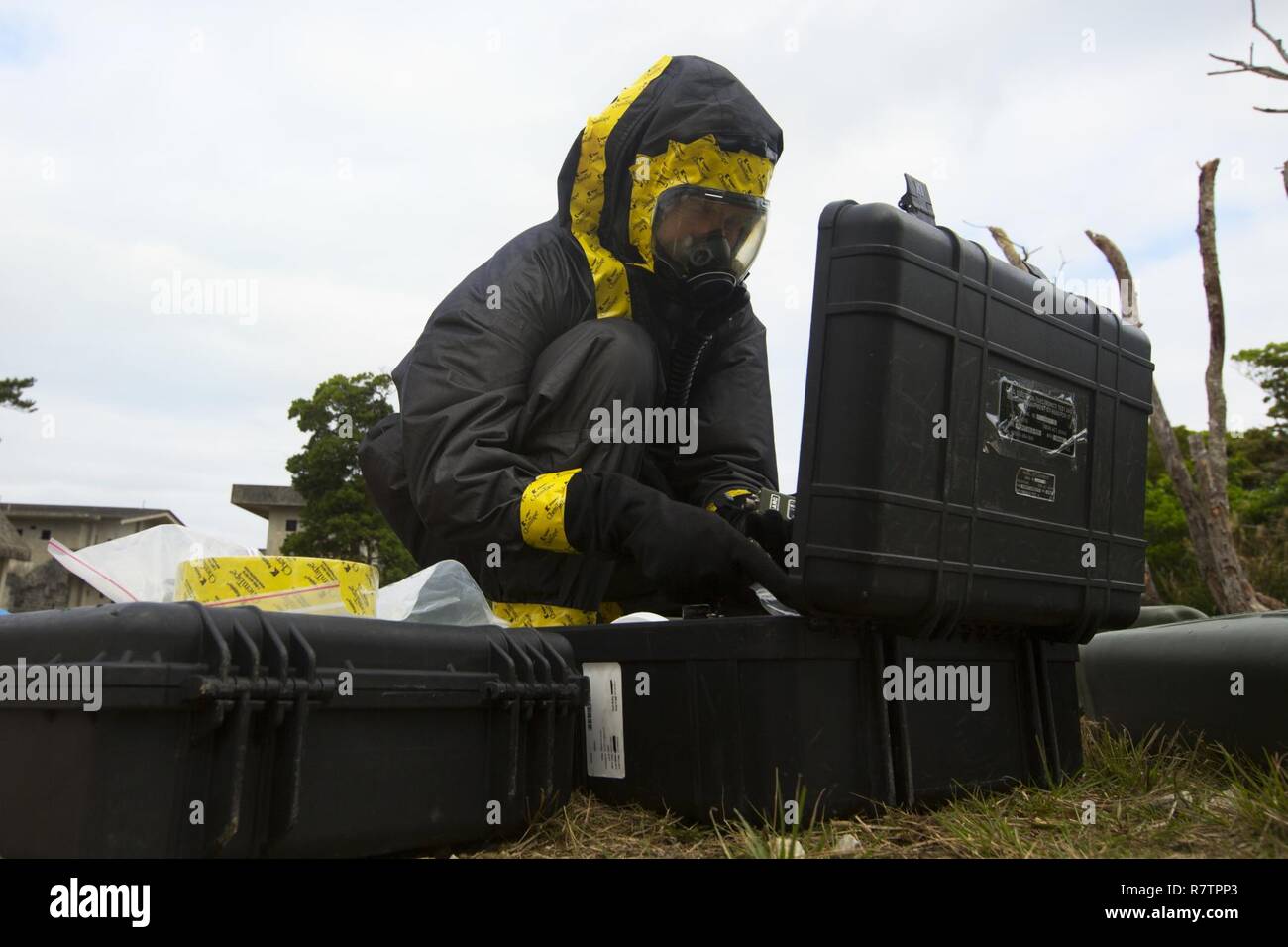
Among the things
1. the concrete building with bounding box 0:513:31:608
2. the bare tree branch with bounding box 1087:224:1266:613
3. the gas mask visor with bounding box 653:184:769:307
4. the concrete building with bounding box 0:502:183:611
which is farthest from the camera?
the concrete building with bounding box 0:502:183:611

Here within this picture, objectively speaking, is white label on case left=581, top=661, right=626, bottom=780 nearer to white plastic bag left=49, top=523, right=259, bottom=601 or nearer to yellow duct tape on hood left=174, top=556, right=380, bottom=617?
yellow duct tape on hood left=174, top=556, right=380, bottom=617

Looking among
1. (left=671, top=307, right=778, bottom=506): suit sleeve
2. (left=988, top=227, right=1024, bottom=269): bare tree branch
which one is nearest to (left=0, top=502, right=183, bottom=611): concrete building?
(left=988, top=227, right=1024, bottom=269): bare tree branch

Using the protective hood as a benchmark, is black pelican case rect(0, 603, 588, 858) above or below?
below

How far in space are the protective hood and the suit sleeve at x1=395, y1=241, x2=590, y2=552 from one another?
203mm

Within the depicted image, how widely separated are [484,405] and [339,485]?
20734 millimetres

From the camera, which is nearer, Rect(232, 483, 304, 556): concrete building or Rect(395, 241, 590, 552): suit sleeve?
Rect(395, 241, 590, 552): suit sleeve

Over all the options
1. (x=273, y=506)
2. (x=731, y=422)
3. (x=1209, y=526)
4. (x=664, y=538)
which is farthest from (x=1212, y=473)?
(x=273, y=506)

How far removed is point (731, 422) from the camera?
129 inches

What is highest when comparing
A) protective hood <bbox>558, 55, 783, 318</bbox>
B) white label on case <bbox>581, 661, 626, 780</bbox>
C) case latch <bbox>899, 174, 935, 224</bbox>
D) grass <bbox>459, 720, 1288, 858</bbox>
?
protective hood <bbox>558, 55, 783, 318</bbox>

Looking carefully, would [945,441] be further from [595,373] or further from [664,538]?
[595,373]

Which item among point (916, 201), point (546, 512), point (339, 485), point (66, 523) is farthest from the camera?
point (66, 523)

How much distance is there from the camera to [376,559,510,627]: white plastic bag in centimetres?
227
